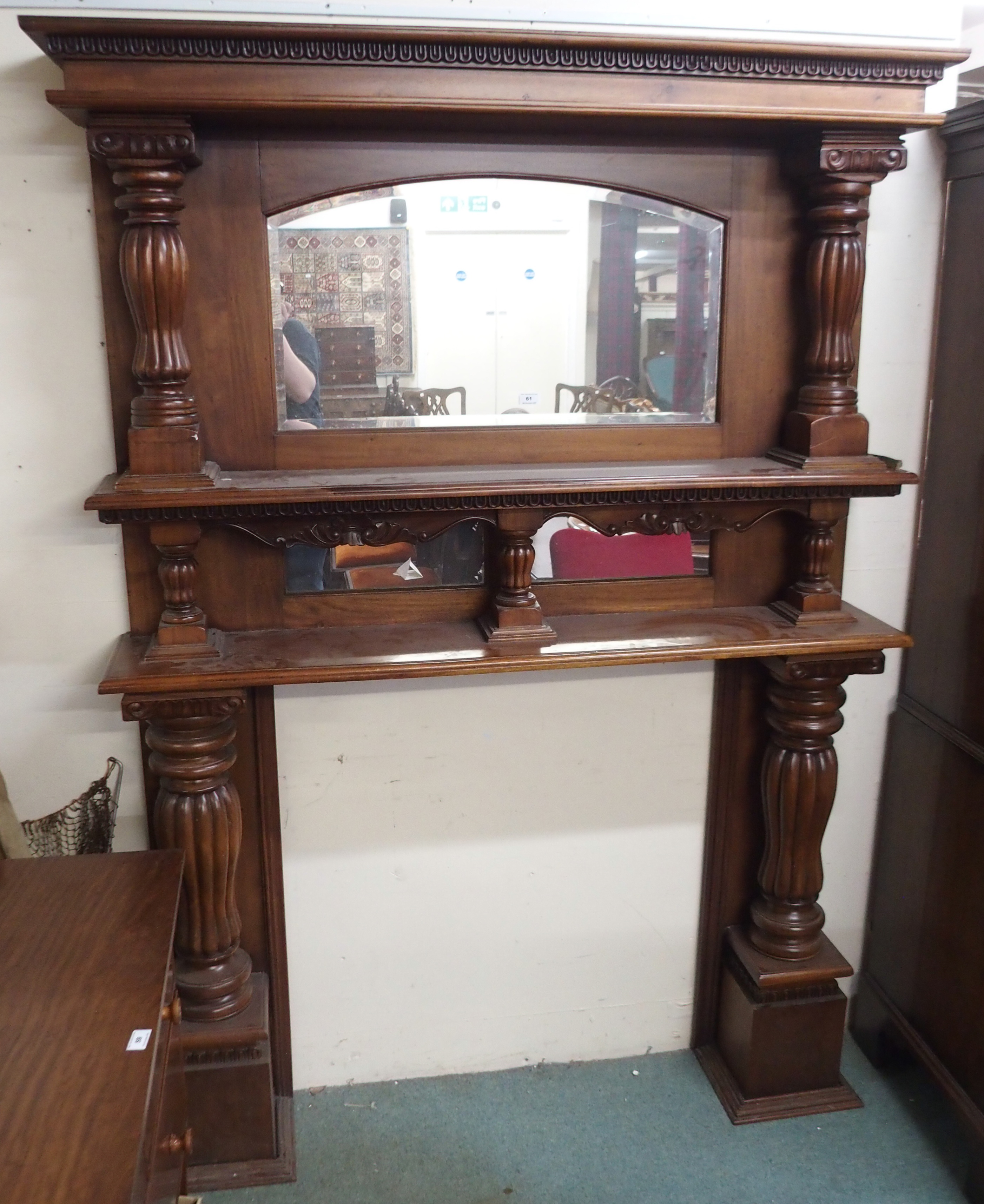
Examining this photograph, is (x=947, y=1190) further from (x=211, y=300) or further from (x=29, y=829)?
(x=211, y=300)

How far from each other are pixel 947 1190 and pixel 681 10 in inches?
84.3

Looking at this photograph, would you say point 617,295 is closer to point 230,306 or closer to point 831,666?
point 230,306

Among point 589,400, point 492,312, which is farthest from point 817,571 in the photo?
point 492,312

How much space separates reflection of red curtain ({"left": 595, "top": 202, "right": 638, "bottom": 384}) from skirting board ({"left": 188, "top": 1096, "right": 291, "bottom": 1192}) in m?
1.53

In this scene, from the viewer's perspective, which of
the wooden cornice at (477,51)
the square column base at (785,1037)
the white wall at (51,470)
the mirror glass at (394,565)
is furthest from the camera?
the square column base at (785,1037)

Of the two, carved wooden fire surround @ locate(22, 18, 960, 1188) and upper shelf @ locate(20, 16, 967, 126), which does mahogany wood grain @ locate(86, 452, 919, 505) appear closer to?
carved wooden fire surround @ locate(22, 18, 960, 1188)

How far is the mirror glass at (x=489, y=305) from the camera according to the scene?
5.93 ft

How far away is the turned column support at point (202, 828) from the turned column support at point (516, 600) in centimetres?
45

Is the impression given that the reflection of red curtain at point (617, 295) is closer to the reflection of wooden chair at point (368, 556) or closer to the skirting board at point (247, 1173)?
the reflection of wooden chair at point (368, 556)

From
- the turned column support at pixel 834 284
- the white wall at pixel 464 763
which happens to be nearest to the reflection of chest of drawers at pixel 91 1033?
the white wall at pixel 464 763

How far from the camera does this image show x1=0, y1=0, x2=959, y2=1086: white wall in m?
1.82

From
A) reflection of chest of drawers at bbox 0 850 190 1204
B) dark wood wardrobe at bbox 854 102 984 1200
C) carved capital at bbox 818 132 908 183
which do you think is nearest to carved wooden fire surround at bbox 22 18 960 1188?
carved capital at bbox 818 132 908 183

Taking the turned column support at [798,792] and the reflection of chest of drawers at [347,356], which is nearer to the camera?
the reflection of chest of drawers at [347,356]

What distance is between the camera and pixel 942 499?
6.84 ft
